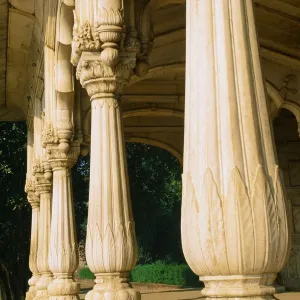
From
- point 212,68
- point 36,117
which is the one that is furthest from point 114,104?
point 36,117

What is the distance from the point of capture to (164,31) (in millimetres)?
13461

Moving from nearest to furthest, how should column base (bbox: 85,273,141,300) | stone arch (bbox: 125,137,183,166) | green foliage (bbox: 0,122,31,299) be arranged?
column base (bbox: 85,273,141,300), stone arch (bbox: 125,137,183,166), green foliage (bbox: 0,122,31,299)

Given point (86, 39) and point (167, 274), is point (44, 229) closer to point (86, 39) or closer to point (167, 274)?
point (86, 39)

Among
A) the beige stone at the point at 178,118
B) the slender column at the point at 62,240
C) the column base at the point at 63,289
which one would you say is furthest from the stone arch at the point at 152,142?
the column base at the point at 63,289

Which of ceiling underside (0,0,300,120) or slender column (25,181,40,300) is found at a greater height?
ceiling underside (0,0,300,120)

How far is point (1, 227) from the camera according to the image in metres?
26.5

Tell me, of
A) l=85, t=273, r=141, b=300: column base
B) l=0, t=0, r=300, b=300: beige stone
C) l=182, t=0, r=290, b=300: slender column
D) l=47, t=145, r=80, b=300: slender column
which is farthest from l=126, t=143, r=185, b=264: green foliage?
l=182, t=0, r=290, b=300: slender column

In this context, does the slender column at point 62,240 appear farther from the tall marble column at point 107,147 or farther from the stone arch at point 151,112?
the stone arch at point 151,112

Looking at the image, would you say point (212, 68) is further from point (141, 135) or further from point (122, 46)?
point (141, 135)

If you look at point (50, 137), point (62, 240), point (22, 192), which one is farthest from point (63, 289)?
point (22, 192)

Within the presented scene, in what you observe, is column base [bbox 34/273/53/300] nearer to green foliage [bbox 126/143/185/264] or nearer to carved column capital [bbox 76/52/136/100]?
carved column capital [bbox 76/52/136/100]

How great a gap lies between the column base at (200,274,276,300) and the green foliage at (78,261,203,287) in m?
32.9

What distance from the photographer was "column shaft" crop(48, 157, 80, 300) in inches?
463

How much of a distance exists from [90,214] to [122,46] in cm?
207
